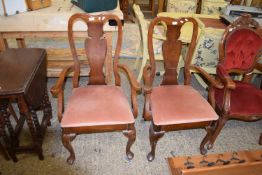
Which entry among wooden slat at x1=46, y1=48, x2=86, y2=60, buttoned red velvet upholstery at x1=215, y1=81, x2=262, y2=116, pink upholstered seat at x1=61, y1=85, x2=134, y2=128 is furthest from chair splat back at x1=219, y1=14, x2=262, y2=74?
wooden slat at x1=46, y1=48, x2=86, y2=60

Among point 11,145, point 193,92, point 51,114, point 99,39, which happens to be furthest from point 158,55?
point 11,145

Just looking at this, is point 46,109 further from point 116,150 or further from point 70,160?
point 116,150

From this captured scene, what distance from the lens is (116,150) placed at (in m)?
1.79

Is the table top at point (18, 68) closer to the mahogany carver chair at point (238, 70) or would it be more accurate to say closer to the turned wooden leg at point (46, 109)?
the turned wooden leg at point (46, 109)

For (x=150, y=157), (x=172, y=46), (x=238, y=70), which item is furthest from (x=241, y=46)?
(x=150, y=157)

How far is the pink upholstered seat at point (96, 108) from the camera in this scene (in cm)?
140

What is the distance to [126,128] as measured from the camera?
4.94 feet

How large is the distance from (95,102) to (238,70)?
126 centimetres

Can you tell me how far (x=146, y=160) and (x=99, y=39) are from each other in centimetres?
103

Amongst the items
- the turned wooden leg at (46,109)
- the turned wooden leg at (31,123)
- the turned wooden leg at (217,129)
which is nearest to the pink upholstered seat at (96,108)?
the turned wooden leg at (31,123)

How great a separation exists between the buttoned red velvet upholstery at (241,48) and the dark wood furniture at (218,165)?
0.78 m

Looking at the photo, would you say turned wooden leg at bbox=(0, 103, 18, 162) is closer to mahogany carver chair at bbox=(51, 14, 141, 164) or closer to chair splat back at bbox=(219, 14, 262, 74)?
mahogany carver chair at bbox=(51, 14, 141, 164)

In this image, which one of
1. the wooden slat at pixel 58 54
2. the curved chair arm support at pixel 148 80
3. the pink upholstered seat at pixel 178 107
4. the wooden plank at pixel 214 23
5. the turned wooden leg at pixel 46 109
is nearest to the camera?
the pink upholstered seat at pixel 178 107

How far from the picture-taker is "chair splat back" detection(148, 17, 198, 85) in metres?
1.56
